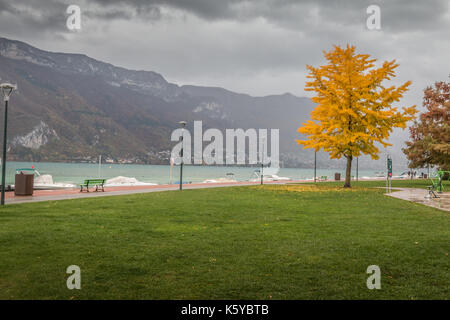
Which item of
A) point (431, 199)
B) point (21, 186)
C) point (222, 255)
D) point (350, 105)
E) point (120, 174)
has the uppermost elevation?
point (350, 105)

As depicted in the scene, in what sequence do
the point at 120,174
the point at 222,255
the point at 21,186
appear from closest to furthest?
the point at 222,255, the point at 21,186, the point at 120,174

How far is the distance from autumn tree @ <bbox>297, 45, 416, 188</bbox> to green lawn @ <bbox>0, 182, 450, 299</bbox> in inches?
649

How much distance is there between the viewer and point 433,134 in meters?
34.0

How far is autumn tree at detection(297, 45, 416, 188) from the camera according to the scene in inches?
1085

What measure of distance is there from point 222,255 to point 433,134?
33.8 meters

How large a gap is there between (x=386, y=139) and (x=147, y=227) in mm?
24362

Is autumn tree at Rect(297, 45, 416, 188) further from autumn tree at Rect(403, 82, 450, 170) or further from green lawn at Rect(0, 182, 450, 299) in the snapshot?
green lawn at Rect(0, 182, 450, 299)

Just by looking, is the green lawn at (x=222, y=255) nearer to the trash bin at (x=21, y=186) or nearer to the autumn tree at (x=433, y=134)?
the trash bin at (x=21, y=186)

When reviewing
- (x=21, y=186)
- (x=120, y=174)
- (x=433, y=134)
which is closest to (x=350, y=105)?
(x=433, y=134)

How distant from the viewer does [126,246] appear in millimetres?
7664

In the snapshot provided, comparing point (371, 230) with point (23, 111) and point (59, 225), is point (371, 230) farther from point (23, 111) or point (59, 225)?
point (23, 111)

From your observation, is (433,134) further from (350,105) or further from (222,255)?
(222,255)

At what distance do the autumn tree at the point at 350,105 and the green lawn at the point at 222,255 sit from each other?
54.1 ft
